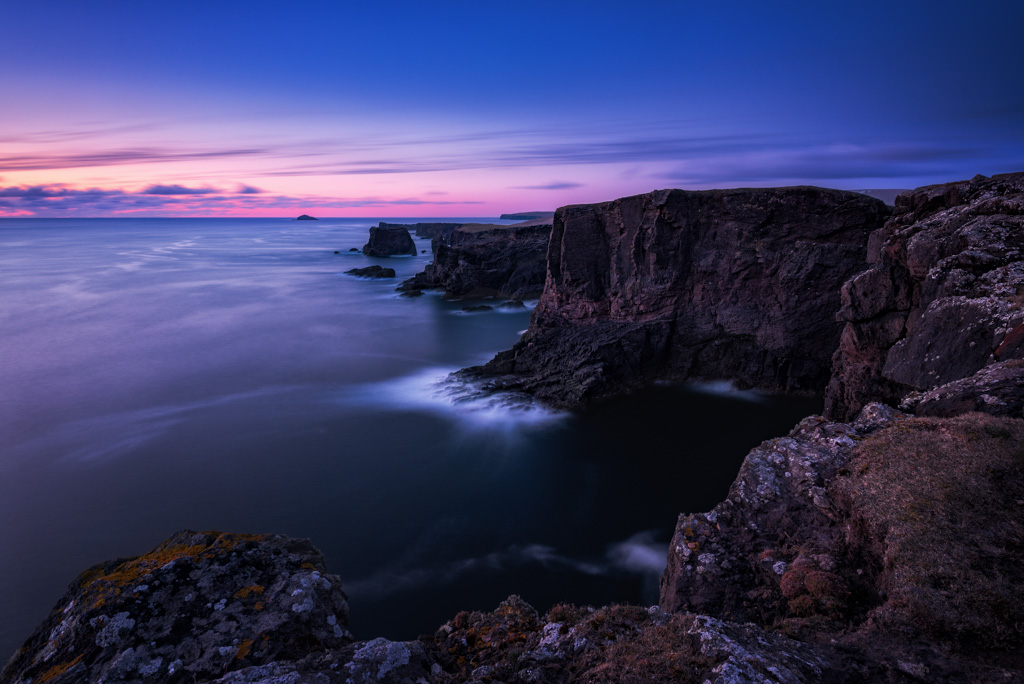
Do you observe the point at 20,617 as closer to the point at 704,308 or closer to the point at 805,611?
the point at 805,611

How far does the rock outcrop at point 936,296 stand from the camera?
829cm

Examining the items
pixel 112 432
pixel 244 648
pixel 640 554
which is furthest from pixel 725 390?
pixel 112 432

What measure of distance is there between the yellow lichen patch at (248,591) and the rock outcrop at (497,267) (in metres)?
41.9

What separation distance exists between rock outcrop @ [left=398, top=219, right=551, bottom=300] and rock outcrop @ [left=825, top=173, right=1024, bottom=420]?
34.8 metres

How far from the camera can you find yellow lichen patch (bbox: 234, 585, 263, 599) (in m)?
4.85

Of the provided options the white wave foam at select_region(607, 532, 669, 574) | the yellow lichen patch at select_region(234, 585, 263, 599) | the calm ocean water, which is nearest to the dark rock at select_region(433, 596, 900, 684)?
the yellow lichen patch at select_region(234, 585, 263, 599)

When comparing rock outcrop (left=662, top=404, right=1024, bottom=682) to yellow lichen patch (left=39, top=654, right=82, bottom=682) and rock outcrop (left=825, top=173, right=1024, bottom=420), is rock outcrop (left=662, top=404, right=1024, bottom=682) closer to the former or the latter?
rock outcrop (left=825, top=173, right=1024, bottom=420)

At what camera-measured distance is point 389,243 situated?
88.4 meters

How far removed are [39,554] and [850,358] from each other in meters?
21.5

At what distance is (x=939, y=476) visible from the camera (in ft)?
16.9

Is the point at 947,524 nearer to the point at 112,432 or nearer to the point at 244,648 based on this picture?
the point at 244,648

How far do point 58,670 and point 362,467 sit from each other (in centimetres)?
1272

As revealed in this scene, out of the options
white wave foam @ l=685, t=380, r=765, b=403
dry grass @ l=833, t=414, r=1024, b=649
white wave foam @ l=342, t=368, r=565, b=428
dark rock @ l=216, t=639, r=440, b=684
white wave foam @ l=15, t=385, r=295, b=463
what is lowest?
white wave foam @ l=15, t=385, r=295, b=463

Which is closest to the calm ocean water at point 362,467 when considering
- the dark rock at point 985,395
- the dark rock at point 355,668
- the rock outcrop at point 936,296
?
the rock outcrop at point 936,296
